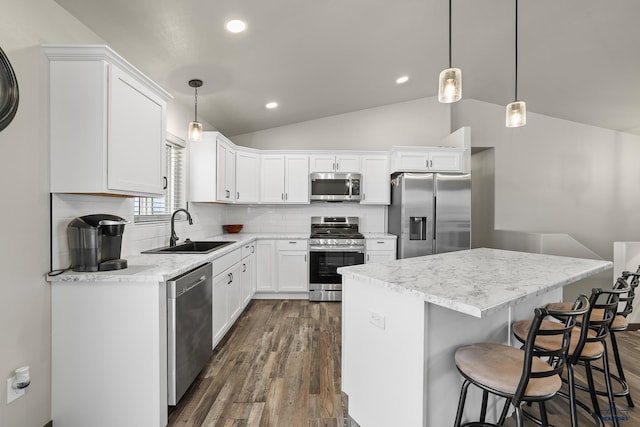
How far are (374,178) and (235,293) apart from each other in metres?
2.64

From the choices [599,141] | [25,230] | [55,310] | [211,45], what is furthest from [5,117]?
[599,141]

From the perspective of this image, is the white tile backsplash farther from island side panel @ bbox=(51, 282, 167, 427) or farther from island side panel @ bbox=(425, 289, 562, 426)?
island side panel @ bbox=(425, 289, 562, 426)

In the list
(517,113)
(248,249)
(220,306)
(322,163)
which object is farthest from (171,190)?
(517,113)

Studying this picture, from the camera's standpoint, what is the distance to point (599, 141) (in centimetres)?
499

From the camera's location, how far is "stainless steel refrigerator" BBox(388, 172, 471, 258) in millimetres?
3930

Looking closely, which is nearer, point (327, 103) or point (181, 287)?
point (181, 287)

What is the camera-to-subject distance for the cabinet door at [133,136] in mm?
1649

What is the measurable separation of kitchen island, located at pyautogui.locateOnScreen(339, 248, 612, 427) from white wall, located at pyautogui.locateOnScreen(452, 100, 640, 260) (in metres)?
3.79

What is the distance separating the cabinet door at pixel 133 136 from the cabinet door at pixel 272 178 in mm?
2277

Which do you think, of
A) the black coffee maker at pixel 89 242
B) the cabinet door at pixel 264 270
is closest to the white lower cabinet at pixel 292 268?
the cabinet door at pixel 264 270

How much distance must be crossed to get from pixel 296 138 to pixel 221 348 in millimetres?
3341

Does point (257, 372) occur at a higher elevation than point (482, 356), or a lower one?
lower

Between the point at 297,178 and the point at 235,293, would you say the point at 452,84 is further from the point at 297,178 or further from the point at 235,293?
the point at 297,178

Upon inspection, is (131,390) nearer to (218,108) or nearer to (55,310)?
(55,310)
